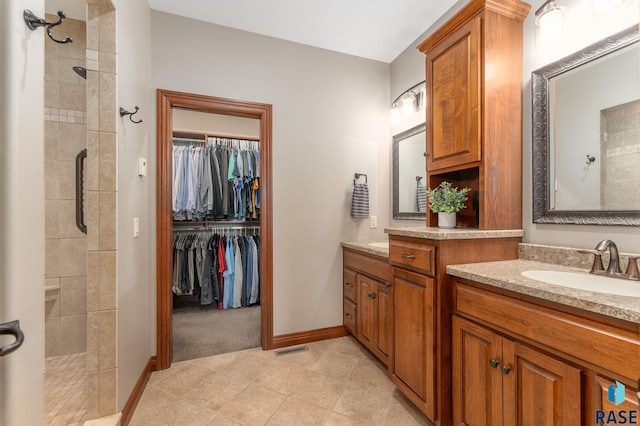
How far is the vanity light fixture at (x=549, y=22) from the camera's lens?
4.68ft

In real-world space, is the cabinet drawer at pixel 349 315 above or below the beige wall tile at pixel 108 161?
below

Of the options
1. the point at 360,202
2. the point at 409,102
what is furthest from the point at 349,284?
the point at 409,102

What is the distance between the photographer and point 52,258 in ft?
7.09

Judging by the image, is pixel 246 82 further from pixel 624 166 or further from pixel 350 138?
pixel 624 166

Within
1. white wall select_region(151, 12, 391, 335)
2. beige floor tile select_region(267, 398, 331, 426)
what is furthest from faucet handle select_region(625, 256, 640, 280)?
white wall select_region(151, 12, 391, 335)

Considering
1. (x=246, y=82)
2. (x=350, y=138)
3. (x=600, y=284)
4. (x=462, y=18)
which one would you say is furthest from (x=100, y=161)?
(x=600, y=284)

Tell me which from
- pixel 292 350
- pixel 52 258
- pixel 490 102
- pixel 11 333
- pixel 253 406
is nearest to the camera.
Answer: pixel 11 333

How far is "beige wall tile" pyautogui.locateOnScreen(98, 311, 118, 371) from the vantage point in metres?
1.41

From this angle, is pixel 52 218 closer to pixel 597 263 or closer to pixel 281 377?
pixel 281 377

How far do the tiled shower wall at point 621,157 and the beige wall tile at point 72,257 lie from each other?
3409 mm

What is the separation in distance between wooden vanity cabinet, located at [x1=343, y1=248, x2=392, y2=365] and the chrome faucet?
1116 millimetres

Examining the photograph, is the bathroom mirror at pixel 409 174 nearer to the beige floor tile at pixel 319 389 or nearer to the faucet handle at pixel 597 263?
the faucet handle at pixel 597 263

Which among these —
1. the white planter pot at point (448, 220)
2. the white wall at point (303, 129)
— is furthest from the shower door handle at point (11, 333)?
the white planter pot at point (448, 220)

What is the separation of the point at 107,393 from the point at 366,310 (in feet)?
5.67
